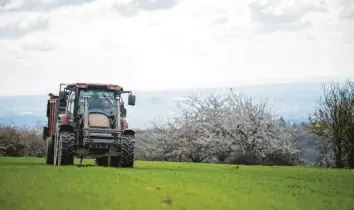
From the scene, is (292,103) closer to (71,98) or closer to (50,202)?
(71,98)

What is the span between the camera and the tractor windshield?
63.4ft

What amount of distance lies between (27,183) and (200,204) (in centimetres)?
315

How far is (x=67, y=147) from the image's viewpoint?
18312 mm

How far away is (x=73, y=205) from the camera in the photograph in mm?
10289

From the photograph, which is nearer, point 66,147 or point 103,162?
point 66,147

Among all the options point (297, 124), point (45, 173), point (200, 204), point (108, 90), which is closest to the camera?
point (200, 204)

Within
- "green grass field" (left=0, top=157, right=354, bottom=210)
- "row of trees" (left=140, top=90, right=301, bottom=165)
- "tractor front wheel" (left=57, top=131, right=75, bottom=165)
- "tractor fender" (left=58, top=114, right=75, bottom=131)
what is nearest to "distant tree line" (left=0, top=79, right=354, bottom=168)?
"row of trees" (left=140, top=90, right=301, bottom=165)

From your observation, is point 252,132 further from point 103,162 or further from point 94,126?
point 94,126

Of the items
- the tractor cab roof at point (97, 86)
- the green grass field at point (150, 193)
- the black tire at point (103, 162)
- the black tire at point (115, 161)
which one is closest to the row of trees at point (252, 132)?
the black tire at point (103, 162)

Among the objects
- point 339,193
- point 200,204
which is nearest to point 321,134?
point 339,193

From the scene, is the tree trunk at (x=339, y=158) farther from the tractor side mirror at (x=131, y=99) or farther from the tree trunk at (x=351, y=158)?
the tractor side mirror at (x=131, y=99)

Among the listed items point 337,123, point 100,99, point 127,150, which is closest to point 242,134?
point 337,123

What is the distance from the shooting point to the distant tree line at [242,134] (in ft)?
111

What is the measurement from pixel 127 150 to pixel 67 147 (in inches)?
62.9
